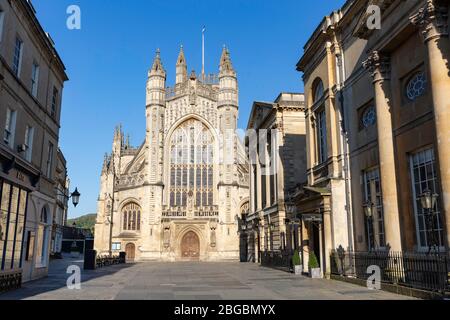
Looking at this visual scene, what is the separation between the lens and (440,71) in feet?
39.5

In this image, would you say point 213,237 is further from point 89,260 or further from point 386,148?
point 386,148

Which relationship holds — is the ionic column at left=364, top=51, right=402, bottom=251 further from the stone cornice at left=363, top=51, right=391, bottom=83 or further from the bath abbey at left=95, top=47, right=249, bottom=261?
the bath abbey at left=95, top=47, right=249, bottom=261

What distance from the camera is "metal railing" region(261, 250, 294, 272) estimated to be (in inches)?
1067

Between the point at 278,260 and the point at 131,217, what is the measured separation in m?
30.9

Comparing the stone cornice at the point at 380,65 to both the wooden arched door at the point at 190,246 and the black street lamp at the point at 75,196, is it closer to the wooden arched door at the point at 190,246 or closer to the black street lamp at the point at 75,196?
the black street lamp at the point at 75,196

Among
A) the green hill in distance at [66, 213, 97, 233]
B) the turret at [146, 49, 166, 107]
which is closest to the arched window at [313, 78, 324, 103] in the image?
A: the turret at [146, 49, 166, 107]

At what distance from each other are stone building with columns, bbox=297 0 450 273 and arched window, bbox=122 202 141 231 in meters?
36.3

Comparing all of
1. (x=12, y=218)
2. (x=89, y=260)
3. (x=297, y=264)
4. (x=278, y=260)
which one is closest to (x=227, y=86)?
(x=278, y=260)

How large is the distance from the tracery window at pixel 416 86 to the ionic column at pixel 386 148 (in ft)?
3.23

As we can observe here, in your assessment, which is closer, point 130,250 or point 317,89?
point 317,89

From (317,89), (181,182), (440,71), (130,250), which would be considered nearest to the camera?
(440,71)
